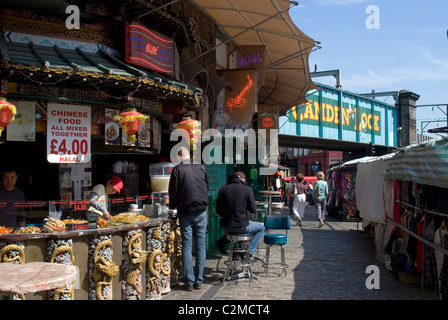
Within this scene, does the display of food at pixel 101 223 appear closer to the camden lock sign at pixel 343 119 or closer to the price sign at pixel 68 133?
the price sign at pixel 68 133

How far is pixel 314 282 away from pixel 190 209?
2.64m

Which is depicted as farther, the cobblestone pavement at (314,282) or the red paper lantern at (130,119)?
the red paper lantern at (130,119)

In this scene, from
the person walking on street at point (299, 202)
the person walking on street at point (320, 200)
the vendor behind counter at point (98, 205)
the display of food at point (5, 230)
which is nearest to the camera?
the display of food at point (5, 230)

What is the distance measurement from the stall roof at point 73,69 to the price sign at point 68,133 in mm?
451

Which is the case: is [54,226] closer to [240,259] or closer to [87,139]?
Result: [87,139]

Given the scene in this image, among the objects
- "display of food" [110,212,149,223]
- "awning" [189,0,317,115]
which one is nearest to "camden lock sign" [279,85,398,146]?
"awning" [189,0,317,115]

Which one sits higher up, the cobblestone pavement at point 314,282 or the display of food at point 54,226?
the display of food at point 54,226

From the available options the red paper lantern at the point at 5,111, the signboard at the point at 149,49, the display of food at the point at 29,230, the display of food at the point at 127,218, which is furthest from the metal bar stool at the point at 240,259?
the red paper lantern at the point at 5,111

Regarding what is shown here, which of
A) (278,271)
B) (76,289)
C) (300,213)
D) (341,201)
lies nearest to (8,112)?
(76,289)

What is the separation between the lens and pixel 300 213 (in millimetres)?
18297

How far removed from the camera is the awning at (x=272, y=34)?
11266 mm

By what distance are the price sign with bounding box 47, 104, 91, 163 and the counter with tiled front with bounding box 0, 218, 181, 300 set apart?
79.3 inches
